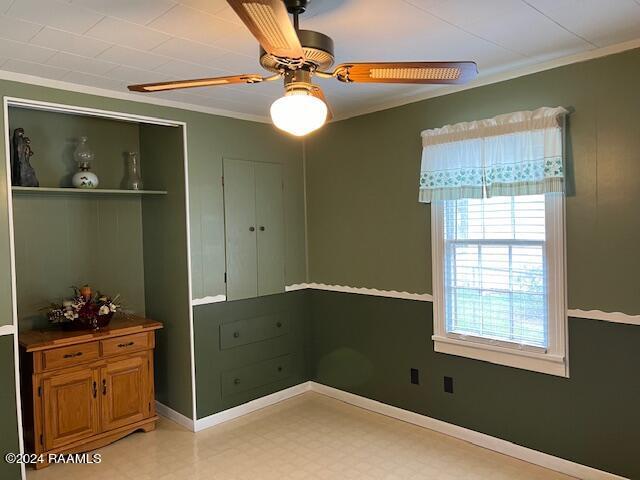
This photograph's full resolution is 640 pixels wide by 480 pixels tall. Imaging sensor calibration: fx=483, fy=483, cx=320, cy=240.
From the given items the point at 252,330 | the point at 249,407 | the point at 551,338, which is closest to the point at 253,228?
the point at 252,330

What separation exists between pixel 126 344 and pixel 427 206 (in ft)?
7.87

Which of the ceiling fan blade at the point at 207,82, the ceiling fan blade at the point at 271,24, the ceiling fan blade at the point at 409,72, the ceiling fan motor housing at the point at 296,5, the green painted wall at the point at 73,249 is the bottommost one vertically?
the green painted wall at the point at 73,249

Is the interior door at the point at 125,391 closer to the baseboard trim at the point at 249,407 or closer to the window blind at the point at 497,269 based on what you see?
the baseboard trim at the point at 249,407

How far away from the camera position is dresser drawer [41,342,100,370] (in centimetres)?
312

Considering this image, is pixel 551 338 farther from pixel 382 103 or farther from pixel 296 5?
pixel 296 5

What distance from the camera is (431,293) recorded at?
11.4ft

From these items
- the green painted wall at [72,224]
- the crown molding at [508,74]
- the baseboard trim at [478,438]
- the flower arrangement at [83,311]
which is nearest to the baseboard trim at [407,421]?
the baseboard trim at [478,438]

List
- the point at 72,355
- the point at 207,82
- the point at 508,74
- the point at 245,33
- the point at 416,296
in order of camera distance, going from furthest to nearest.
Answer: the point at 416,296 < the point at 72,355 < the point at 508,74 < the point at 245,33 < the point at 207,82

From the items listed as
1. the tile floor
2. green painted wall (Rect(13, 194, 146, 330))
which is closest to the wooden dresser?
the tile floor

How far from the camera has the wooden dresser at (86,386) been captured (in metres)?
3.11

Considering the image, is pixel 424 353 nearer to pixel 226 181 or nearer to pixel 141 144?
pixel 226 181

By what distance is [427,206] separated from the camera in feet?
11.4

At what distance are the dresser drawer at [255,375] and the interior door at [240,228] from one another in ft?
2.00

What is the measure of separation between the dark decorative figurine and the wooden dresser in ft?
3.40
